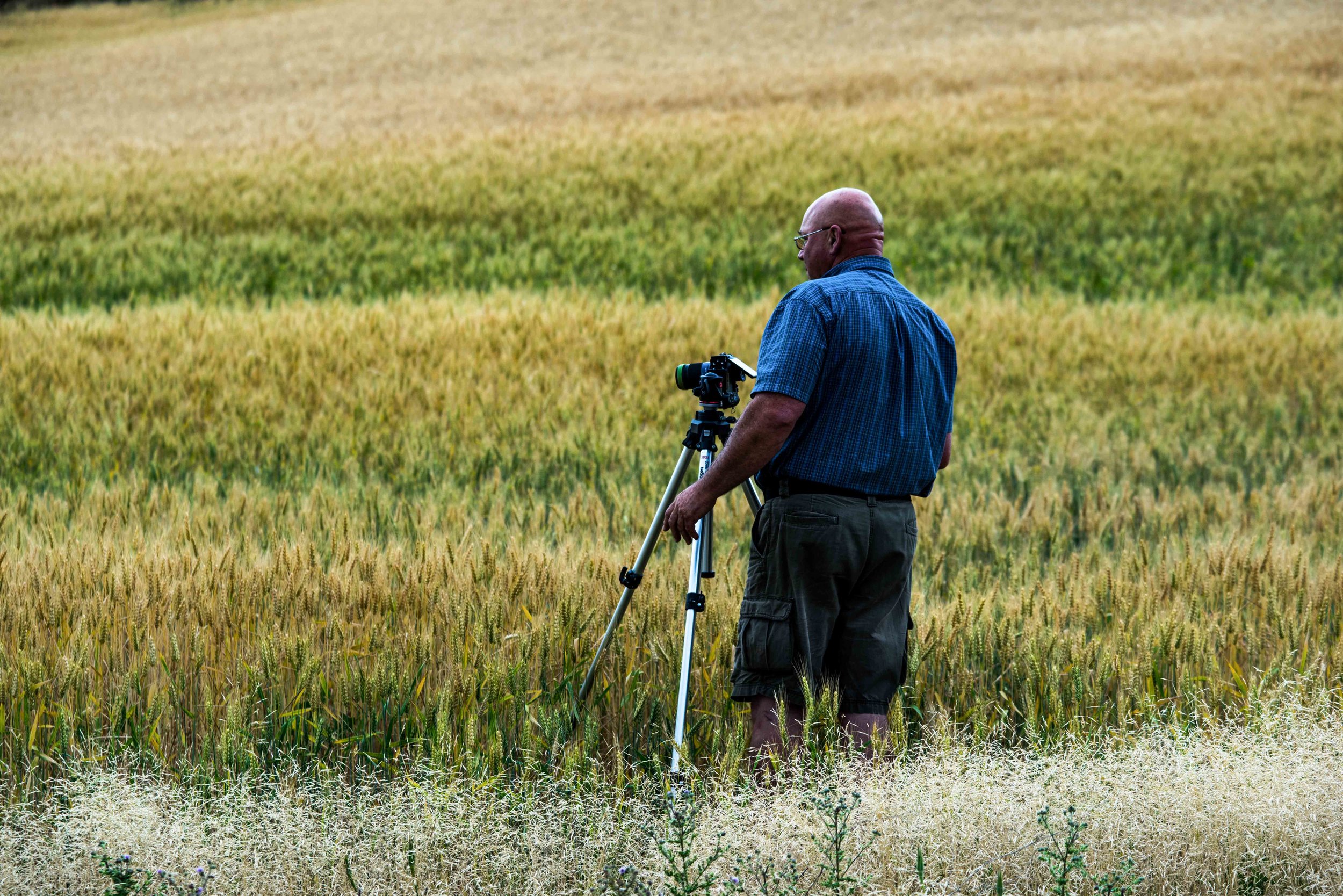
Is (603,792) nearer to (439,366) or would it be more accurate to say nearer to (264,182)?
(439,366)

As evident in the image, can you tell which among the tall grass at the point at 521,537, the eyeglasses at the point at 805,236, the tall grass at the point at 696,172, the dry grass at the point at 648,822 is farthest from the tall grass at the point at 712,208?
the dry grass at the point at 648,822

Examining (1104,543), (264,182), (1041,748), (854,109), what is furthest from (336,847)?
(854,109)

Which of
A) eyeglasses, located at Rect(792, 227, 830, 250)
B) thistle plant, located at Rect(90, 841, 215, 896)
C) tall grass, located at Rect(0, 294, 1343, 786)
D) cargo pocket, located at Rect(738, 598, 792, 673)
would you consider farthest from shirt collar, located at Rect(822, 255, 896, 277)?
thistle plant, located at Rect(90, 841, 215, 896)

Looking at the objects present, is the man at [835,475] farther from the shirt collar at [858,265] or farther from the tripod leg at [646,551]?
the tripod leg at [646,551]

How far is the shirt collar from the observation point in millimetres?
3375

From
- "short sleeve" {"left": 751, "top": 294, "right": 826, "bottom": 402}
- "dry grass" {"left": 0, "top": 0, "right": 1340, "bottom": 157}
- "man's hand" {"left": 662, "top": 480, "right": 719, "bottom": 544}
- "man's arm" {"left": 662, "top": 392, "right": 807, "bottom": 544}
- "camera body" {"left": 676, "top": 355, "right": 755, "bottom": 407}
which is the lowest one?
"man's hand" {"left": 662, "top": 480, "right": 719, "bottom": 544}

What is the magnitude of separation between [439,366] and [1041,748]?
628cm

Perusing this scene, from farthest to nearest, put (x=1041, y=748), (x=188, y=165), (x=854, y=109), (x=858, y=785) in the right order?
1. (x=854, y=109)
2. (x=188, y=165)
3. (x=1041, y=748)
4. (x=858, y=785)

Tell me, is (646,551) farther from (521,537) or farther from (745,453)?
(521,537)

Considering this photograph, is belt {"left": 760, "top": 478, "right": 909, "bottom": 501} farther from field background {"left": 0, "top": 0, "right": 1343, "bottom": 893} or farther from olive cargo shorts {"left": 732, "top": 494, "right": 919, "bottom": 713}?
field background {"left": 0, "top": 0, "right": 1343, "bottom": 893}

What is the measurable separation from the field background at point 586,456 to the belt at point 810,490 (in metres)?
0.71

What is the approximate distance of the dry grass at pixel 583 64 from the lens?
24.8 meters

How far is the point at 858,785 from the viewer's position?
320 cm

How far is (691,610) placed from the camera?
10.9 ft
